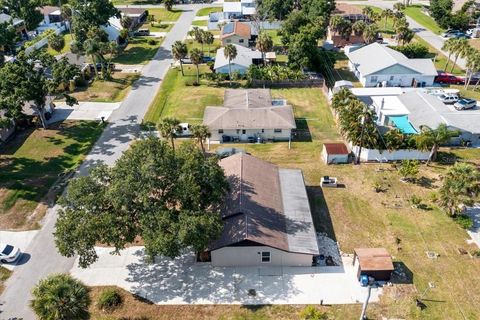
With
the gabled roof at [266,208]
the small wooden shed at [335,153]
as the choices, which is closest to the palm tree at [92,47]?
the gabled roof at [266,208]

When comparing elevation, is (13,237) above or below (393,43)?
below

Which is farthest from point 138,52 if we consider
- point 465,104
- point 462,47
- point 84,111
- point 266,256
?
point 266,256

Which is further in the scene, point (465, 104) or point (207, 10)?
point (207, 10)

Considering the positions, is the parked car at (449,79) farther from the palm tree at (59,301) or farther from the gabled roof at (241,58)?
the palm tree at (59,301)

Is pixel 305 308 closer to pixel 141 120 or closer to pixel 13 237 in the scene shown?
pixel 13 237

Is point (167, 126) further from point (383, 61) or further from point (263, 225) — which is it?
point (383, 61)

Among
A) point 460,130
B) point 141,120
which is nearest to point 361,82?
point 460,130
